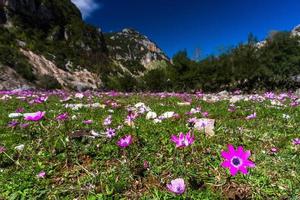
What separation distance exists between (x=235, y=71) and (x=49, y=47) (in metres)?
45.9

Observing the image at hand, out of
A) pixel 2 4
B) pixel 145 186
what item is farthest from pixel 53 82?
pixel 145 186

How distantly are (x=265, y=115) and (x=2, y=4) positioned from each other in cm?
7450

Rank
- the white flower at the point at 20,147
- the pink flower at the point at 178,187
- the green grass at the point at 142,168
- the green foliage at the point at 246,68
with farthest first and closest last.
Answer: the green foliage at the point at 246,68 → the white flower at the point at 20,147 → the green grass at the point at 142,168 → the pink flower at the point at 178,187

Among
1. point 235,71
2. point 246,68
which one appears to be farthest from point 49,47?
point 246,68

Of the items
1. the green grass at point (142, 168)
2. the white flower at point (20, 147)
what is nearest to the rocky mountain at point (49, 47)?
the white flower at point (20, 147)

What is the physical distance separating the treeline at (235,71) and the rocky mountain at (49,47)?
8.51 meters

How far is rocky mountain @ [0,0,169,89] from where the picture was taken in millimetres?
51688

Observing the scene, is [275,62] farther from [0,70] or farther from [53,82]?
[0,70]

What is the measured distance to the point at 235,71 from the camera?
141 feet

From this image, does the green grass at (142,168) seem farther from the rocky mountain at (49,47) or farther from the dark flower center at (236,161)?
the rocky mountain at (49,47)

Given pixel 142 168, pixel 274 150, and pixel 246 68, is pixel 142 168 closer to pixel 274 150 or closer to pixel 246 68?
pixel 274 150

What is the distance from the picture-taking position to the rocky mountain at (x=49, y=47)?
5169 cm

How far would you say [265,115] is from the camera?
825 cm

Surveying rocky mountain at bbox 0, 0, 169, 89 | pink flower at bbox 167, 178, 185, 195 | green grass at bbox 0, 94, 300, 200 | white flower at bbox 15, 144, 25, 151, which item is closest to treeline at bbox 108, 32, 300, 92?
rocky mountain at bbox 0, 0, 169, 89
